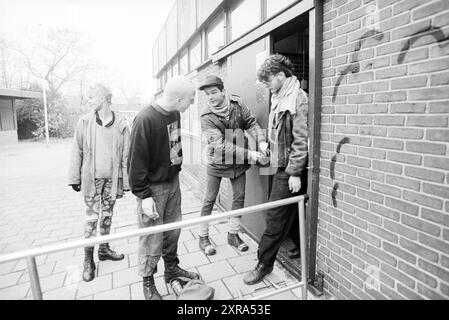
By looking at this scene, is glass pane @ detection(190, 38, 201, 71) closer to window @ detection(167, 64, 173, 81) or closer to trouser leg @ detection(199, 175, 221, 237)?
window @ detection(167, 64, 173, 81)

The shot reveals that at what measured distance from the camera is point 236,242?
381 centimetres

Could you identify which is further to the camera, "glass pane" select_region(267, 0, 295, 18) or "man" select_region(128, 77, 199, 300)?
"glass pane" select_region(267, 0, 295, 18)

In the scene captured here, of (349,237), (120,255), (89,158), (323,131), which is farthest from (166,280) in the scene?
(323,131)

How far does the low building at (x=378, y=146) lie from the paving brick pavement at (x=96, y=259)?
738mm

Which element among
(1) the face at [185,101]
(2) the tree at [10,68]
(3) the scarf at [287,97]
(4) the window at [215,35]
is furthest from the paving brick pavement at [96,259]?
(2) the tree at [10,68]

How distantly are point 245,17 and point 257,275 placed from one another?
3.74 metres

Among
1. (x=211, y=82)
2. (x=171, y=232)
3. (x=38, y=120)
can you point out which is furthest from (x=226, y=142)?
(x=38, y=120)

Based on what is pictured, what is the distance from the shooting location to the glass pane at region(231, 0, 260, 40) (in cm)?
423

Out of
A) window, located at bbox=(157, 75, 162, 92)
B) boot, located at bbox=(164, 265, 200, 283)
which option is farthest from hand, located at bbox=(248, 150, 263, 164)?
window, located at bbox=(157, 75, 162, 92)

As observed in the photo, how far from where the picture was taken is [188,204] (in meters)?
5.99

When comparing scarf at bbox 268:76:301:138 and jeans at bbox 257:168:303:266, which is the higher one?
scarf at bbox 268:76:301:138

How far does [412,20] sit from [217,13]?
4.66m

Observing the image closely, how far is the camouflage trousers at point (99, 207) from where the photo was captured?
3.28 meters
